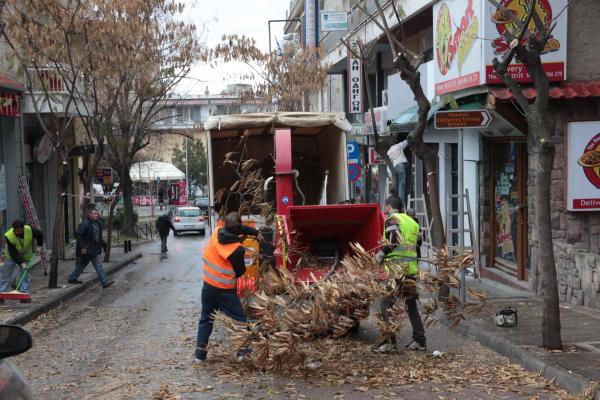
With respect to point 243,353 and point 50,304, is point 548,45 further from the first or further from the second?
point 50,304

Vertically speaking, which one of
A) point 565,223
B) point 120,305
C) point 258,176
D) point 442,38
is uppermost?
point 442,38

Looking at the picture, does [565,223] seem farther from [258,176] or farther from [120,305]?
[120,305]

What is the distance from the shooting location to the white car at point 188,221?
38938 millimetres

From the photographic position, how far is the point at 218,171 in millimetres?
13875

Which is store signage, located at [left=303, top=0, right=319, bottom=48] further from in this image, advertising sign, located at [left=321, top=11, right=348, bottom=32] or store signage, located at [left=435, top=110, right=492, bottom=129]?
store signage, located at [left=435, top=110, right=492, bottom=129]

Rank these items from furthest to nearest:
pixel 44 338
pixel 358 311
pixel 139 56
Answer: pixel 139 56 → pixel 44 338 → pixel 358 311

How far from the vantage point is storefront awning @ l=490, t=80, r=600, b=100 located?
40.8 ft

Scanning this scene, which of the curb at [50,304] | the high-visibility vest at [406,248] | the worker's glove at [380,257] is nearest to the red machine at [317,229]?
the high-visibility vest at [406,248]

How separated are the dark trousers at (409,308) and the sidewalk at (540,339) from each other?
0.97 meters

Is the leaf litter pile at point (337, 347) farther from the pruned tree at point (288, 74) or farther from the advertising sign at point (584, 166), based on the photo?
the pruned tree at point (288, 74)

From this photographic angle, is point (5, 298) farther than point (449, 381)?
Yes

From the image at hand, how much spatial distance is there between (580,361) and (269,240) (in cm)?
419

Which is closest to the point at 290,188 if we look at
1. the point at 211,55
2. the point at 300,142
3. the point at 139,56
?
the point at 300,142

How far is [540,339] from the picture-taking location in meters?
9.17
